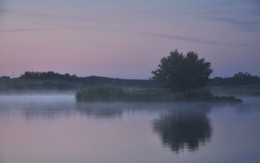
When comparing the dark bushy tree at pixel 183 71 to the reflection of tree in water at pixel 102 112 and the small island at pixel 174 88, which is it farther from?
the reflection of tree in water at pixel 102 112

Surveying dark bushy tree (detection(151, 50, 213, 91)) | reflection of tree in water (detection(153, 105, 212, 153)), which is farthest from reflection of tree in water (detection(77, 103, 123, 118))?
dark bushy tree (detection(151, 50, 213, 91))

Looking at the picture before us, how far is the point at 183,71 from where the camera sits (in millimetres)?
44000

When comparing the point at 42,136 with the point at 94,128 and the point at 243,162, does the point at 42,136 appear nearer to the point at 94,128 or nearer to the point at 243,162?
the point at 94,128

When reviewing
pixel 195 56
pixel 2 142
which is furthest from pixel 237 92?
pixel 2 142

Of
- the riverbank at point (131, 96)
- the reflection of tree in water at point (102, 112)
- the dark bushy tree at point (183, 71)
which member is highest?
the dark bushy tree at point (183, 71)

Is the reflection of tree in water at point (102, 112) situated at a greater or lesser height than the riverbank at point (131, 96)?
lesser

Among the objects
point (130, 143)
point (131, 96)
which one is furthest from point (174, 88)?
point (130, 143)

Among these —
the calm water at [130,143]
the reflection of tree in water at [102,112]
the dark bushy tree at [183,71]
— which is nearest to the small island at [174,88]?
the dark bushy tree at [183,71]

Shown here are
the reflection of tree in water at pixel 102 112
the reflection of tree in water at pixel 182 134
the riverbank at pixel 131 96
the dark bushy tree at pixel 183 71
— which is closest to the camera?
the reflection of tree in water at pixel 182 134

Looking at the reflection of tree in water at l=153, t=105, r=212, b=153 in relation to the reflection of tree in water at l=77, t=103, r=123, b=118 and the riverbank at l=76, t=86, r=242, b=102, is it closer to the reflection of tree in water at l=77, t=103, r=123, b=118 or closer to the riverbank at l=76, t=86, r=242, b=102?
the reflection of tree in water at l=77, t=103, r=123, b=118

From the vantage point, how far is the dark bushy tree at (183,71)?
44.1 meters

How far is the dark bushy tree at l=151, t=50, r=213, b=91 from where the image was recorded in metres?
44.1

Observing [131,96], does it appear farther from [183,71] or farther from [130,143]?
[130,143]

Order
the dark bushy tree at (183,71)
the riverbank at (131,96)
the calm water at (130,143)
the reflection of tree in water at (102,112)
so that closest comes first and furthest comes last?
1. the calm water at (130,143)
2. the reflection of tree in water at (102,112)
3. the riverbank at (131,96)
4. the dark bushy tree at (183,71)
